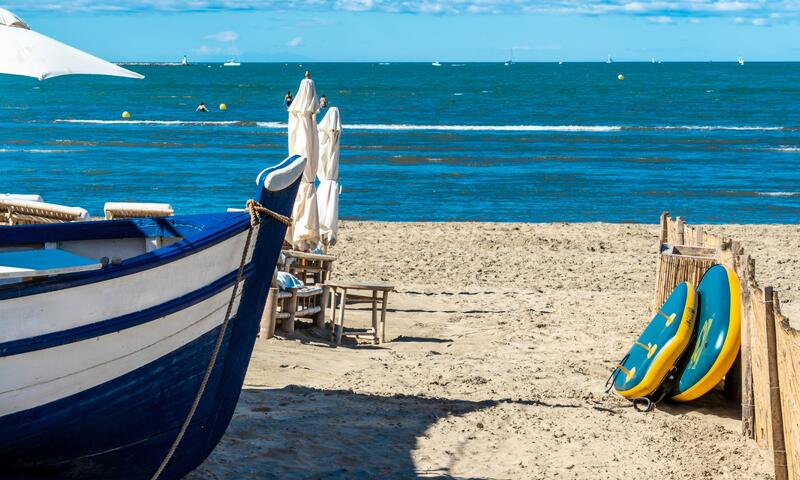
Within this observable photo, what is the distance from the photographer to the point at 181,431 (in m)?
5.57

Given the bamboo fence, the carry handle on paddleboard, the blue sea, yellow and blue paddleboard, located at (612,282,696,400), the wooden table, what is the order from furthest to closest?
the blue sea, the wooden table, the carry handle on paddleboard, yellow and blue paddleboard, located at (612,282,696,400), the bamboo fence

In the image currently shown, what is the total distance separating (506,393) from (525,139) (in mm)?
35288

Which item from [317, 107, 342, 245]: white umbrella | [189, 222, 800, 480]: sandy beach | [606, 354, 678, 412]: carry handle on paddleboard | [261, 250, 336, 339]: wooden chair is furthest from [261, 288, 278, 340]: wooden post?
[606, 354, 678, 412]: carry handle on paddleboard

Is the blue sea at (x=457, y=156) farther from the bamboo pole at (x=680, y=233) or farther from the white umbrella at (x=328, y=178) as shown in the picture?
the bamboo pole at (x=680, y=233)

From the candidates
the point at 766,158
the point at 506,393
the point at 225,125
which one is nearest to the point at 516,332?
the point at 506,393

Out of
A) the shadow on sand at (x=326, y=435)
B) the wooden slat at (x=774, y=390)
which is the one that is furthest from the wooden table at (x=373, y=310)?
the wooden slat at (x=774, y=390)

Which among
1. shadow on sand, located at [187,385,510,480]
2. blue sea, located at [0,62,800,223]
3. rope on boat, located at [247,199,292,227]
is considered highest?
blue sea, located at [0,62,800,223]

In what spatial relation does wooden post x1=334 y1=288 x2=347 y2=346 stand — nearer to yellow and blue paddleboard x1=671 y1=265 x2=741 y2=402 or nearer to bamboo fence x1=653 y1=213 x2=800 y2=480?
bamboo fence x1=653 y1=213 x2=800 y2=480


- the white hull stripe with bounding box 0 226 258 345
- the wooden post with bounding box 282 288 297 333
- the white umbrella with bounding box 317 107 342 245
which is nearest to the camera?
the white hull stripe with bounding box 0 226 258 345

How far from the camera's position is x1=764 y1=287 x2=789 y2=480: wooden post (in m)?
6.16

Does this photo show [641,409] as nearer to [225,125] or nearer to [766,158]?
[766,158]

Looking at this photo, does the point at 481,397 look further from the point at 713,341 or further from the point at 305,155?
the point at 305,155

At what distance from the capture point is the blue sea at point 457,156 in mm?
23531

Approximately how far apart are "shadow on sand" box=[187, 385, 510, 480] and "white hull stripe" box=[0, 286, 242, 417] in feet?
3.58
